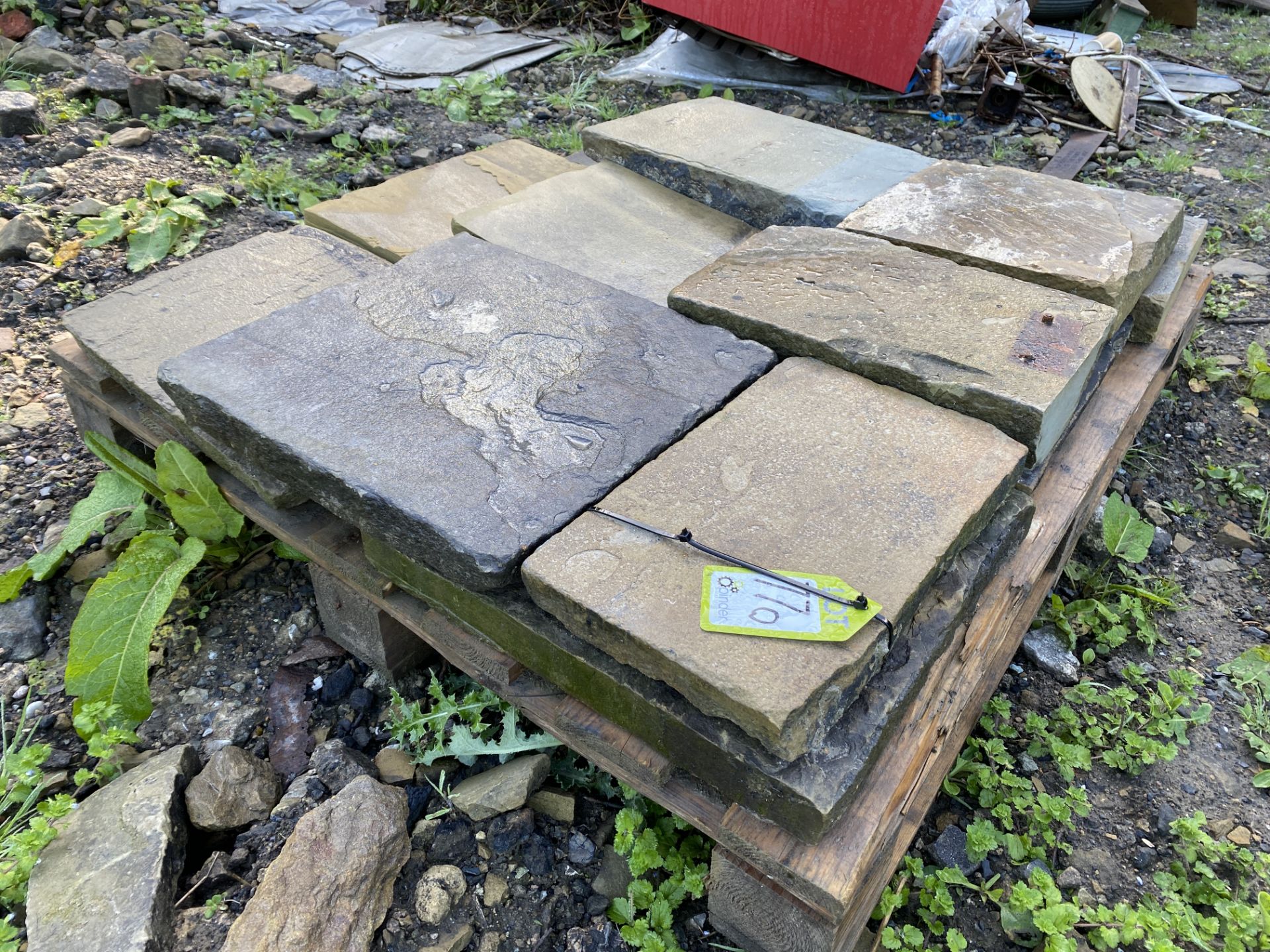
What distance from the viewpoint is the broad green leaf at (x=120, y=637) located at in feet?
6.77

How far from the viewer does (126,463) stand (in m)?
2.50

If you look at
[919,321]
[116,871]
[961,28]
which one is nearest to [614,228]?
[919,321]

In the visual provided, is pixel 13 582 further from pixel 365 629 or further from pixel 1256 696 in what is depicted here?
pixel 1256 696

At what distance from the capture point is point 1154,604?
8.60 feet

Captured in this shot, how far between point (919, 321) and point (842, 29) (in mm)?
3730

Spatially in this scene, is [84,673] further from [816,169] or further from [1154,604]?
[1154,604]

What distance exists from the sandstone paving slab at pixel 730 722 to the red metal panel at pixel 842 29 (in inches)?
156


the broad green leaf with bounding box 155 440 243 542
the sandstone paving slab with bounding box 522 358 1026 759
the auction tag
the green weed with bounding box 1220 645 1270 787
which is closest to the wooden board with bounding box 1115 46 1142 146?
the green weed with bounding box 1220 645 1270 787

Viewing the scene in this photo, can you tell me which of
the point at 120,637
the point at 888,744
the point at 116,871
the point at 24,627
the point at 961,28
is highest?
the point at 961,28

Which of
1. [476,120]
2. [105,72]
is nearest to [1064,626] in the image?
[476,120]

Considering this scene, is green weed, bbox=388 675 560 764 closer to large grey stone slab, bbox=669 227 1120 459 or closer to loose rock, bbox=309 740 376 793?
loose rock, bbox=309 740 376 793

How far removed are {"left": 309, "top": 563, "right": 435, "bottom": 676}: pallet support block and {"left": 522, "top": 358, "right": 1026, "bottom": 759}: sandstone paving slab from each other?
0.70 meters

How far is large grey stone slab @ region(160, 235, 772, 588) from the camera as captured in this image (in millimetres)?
1749

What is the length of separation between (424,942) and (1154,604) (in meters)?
2.24
